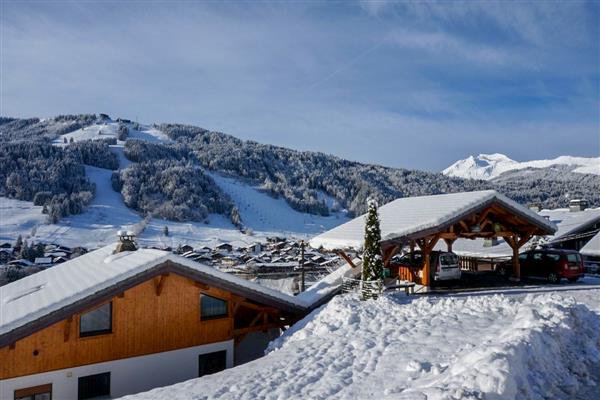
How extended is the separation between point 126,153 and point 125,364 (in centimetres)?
15174

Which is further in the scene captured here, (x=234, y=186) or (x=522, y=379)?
Answer: (x=234, y=186)

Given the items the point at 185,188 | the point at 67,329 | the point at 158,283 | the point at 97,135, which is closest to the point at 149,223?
the point at 185,188

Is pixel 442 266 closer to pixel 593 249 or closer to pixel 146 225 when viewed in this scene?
pixel 593 249

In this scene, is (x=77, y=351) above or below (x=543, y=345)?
below

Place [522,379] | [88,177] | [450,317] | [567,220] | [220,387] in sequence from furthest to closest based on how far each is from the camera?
[88,177] < [567,220] < [450,317] < [220,387] < [522,379]

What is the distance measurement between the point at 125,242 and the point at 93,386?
580 centimetres

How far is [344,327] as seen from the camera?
38.2ft

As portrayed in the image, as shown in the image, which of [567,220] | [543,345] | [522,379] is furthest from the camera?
[567,220]

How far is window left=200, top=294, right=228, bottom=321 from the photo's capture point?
13781 millimetres

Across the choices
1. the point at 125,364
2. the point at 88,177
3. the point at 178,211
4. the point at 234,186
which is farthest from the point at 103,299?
the point at 234,186

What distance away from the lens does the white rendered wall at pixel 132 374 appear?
36.1 ft

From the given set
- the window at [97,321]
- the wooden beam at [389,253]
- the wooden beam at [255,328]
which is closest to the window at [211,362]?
the wooden beam at [255,328]

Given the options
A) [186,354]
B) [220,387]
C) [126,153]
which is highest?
[126,153]

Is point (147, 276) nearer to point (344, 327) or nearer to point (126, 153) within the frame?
point (344, 327)
